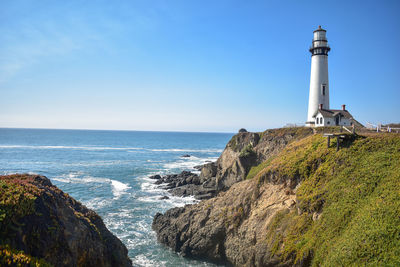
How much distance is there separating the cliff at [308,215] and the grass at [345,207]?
5cm

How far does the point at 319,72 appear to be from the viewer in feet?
135

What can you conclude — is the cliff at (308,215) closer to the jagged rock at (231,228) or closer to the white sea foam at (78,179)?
the jagged rock at (231,228)

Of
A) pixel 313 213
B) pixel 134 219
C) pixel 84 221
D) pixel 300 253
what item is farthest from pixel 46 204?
pixel 134 219

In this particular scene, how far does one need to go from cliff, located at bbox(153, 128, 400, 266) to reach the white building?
17.1m

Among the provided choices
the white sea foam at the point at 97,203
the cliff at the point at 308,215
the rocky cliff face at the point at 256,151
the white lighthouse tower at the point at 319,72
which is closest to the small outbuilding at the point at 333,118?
the white lighthouse tower at the point at 319,72

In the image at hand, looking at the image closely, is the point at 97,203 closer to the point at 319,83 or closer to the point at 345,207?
the point at 345,207

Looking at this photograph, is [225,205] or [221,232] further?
[225,205]

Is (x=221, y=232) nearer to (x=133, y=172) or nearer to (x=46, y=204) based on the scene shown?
(x=46, y=204)

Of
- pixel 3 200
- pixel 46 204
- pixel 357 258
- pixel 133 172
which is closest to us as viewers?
pixel 3 200

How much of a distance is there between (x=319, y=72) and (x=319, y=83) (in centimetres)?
184

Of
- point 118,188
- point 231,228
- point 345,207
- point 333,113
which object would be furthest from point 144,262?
point 333,113

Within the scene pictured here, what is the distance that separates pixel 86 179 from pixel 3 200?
47158 mm

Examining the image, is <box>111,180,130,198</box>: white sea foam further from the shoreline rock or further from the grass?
the grass

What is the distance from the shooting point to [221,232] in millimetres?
24094
